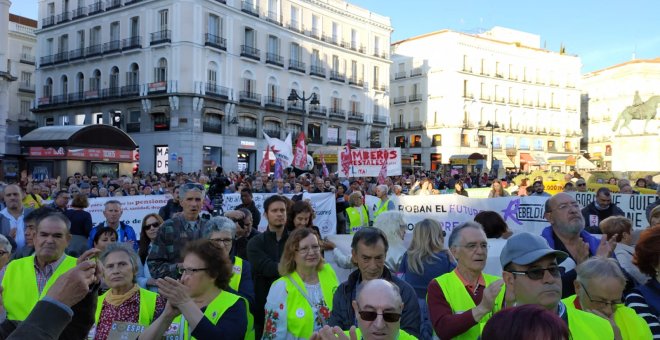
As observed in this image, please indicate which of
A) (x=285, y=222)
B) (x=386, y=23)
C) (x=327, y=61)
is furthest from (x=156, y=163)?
(x=285, y=222)

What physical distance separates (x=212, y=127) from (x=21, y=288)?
1441 inches

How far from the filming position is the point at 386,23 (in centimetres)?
5369

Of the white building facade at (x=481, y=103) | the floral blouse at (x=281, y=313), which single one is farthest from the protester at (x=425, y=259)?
the white building facade at (x=481, y=103)

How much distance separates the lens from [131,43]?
40.4m

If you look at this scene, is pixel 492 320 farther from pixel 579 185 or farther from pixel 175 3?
pixel 175 3

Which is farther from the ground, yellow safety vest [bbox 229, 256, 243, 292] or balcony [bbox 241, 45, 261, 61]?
balcony [bbox 241, 45, 261, 61]

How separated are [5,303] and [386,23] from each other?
5262 cm

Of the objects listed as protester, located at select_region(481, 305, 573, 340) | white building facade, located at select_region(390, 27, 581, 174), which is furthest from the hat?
white building facade, located at select_region(390, 27, 581, 174)

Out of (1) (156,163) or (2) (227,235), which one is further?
(1) (156,163)

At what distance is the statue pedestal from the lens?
24.4 m

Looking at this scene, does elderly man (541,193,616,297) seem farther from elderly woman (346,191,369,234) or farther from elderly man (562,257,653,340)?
elderly woman (346,191,369,234)

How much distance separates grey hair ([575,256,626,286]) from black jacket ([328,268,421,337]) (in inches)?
40.2

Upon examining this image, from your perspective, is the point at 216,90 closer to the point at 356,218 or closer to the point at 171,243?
the point at 356,218

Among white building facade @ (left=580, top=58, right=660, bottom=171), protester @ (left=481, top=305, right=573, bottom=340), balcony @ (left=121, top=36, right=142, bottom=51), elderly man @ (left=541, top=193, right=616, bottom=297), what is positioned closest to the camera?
protester @ (left=481, top=305, right=573, bottom=340)
